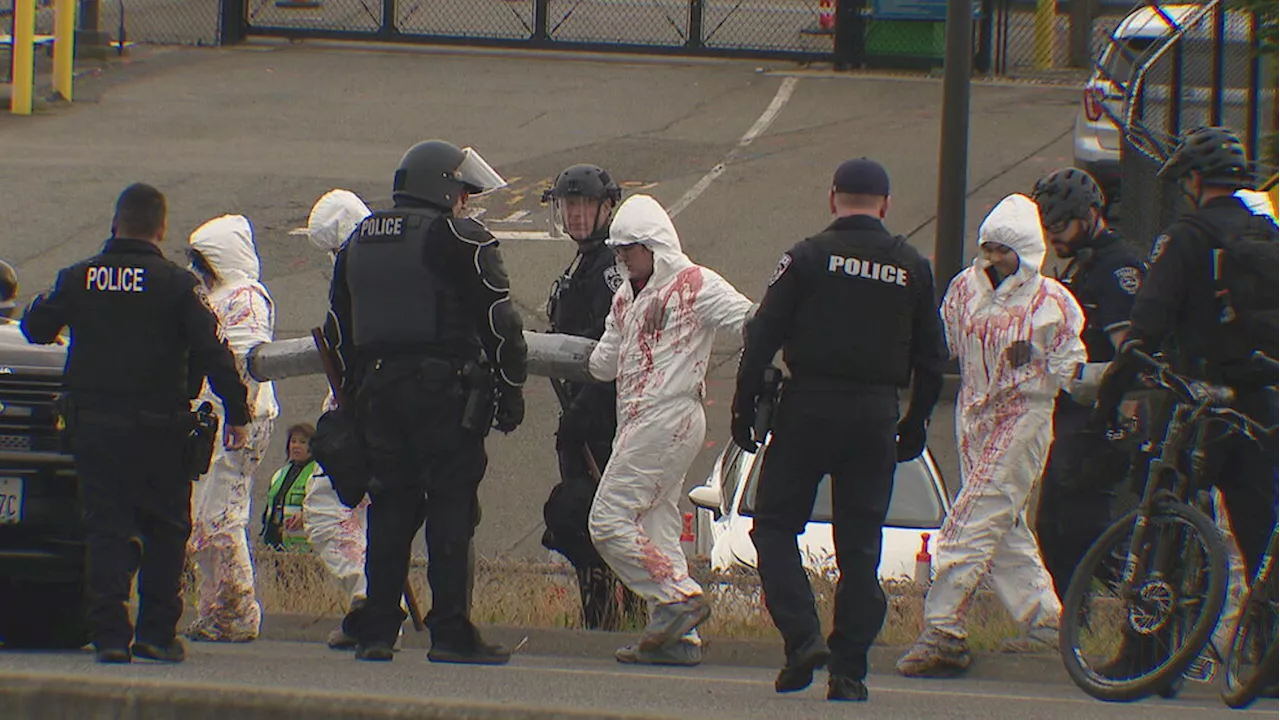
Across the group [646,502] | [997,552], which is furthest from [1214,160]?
[646,502]

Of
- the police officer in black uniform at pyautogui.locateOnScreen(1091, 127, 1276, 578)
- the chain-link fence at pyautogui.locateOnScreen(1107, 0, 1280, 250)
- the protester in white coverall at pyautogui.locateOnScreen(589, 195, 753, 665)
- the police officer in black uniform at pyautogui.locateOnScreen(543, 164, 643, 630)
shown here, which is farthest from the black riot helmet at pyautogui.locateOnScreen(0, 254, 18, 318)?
the chain-link fence at pyautogui.locateOnScreen(1107, 0, 1280, 250)

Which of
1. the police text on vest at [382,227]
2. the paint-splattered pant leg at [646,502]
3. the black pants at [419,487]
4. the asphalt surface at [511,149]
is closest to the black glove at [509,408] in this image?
the black pants at [419,487]

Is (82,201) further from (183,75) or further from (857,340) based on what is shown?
(857,340)

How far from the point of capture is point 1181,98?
12.4 meters

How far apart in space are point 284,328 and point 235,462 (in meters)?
7.59

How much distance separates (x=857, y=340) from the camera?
6320 millimetres

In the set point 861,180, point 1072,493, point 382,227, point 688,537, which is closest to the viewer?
point 861,180

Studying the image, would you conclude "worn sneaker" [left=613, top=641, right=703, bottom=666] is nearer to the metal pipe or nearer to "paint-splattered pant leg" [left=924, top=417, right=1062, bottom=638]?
"paint-splattered pant leg" [left=924, top=417, right=1062, bottom=638]

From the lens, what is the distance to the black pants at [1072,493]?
24.1 feet

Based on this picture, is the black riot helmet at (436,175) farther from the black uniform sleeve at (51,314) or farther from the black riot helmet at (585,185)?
the black uniform sleeve at (51,314)

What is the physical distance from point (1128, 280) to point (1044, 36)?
61.1ft

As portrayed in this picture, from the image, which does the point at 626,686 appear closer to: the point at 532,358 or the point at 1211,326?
the point at 532,358

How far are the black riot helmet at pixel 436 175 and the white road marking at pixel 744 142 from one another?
1054 centimetres

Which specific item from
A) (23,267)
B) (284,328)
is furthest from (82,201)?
(284,328)
